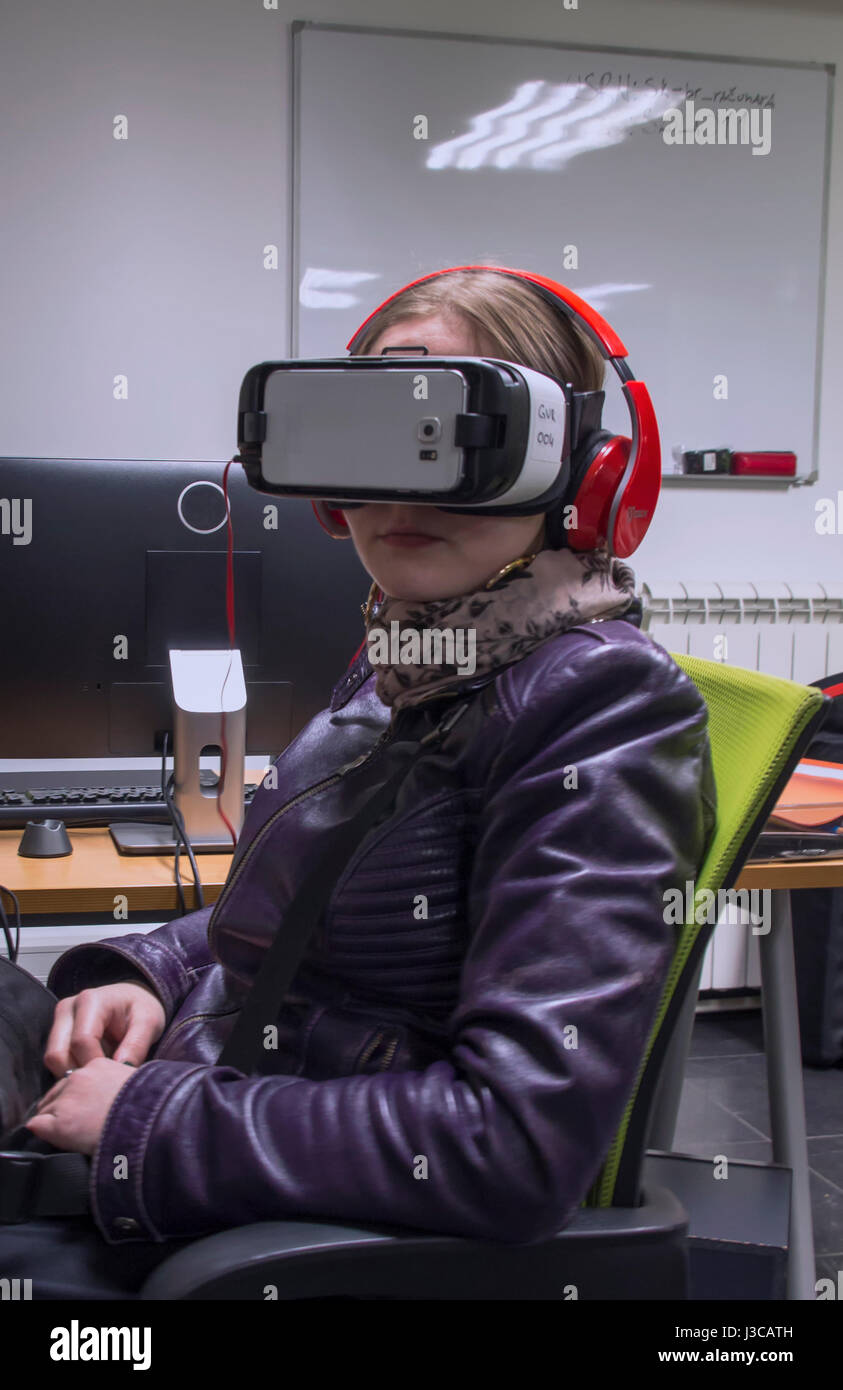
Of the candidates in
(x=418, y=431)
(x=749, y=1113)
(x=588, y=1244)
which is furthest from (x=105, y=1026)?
(x=749, y=1113)

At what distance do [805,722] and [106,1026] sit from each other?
602 mm

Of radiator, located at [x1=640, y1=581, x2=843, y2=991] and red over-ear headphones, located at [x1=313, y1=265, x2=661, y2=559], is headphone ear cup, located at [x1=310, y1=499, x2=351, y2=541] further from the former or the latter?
radiator, located at [x1=640, y1=581, x2=843, y2=991]

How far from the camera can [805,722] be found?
77 centimetres

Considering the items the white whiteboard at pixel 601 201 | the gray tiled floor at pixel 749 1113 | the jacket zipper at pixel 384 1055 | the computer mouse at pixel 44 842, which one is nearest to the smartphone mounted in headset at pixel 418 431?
the jacket zipper at pixel 384 1055

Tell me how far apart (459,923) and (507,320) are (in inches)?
16.6

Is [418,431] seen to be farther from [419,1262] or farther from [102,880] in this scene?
[102,880]

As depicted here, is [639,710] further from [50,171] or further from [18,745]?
[50,171]

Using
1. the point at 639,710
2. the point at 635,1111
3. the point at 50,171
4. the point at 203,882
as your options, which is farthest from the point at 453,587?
the point at 50,171

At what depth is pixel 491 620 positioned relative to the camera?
2.61ft

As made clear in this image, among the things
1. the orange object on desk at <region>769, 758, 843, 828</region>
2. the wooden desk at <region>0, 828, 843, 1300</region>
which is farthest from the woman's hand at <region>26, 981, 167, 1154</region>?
the orange object on desk at <region>769, 758, 843, 828</region>

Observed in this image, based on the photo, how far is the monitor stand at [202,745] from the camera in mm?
1357

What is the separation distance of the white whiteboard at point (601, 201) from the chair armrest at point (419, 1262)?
7.12 ft

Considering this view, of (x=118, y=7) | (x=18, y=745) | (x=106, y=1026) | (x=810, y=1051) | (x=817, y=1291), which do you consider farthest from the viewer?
(x=810, y=1051)

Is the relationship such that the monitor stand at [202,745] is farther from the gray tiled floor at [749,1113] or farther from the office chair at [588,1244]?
the gray tiled floor at [749,1113]
